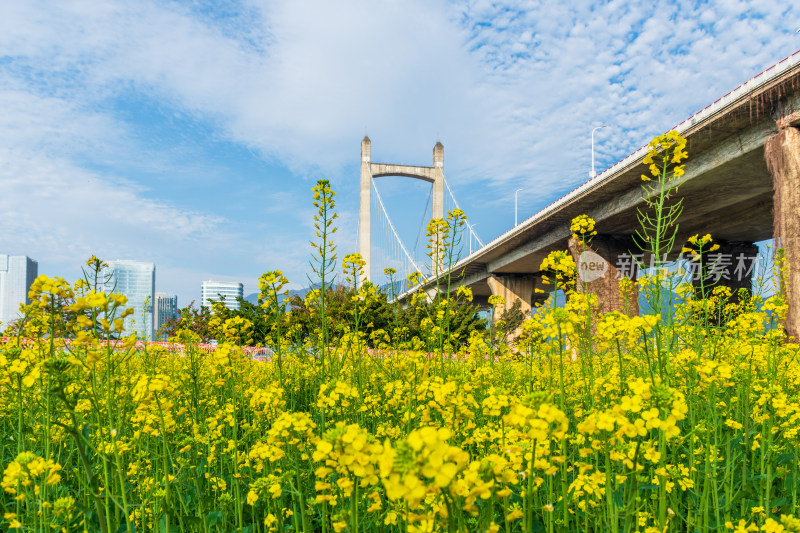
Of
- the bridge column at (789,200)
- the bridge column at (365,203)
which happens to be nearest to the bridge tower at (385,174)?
the bridge column at (365,203)

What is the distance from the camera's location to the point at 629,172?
54.1 feet

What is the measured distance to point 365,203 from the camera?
147 feet

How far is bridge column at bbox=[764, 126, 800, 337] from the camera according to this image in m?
10.4

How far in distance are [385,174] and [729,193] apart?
35.9m

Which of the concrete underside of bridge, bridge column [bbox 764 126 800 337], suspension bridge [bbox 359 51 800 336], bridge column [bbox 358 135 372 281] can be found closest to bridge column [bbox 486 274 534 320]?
suspension bridge [bbox 359 51 800 336]

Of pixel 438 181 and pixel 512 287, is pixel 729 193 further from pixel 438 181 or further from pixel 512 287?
pixel 438 181

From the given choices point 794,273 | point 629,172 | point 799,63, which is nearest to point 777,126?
point 799,63

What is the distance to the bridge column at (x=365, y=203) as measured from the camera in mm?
41688

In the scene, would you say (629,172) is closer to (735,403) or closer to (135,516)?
(735,403)

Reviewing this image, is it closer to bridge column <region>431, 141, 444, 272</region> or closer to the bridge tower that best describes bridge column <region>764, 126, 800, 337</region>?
the bridge tower

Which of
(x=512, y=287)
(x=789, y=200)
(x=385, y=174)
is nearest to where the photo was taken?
(x=789, y=200)

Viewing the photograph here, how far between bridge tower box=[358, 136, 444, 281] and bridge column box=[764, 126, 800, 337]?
31.4 metres

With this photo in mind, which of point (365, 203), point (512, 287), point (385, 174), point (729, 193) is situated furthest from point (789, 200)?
point (385, 174)

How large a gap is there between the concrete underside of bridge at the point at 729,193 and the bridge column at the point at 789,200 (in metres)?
0.02
